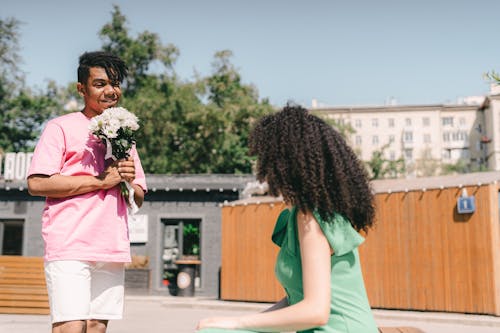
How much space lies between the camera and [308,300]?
166cm

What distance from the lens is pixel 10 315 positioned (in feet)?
32.7

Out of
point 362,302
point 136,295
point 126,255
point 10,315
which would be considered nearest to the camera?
point 362,302

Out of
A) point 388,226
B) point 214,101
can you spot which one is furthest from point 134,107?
point 388,226

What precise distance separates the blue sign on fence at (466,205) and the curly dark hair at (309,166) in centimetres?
948

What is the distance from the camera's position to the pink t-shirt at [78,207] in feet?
8.16

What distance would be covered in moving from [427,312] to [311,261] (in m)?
10.4

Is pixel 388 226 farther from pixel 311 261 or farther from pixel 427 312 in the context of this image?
pixel 311 261

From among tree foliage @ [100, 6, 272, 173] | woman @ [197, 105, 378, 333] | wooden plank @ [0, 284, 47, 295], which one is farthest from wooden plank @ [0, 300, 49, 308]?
tree foliage @ [100, 6, 272, 173]

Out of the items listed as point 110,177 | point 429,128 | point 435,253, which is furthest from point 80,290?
point 429,128

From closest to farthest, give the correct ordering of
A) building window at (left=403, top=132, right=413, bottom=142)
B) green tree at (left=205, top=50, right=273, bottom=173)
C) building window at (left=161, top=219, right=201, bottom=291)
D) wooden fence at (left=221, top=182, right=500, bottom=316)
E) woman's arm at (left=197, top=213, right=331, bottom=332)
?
woman's arm at (left=197, top=213, right=331, bottom=332) < wooden fence at (left=221, top=182, right=500, bottom=316) < building window at (left=161, top=219, right=201, bottom=291) < green tree at (left=205, top=50, right=273, bottom=173) < building window at (left=403, top=132, right=413, bottom=142)

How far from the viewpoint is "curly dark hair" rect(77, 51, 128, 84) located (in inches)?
110

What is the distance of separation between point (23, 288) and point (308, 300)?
957cm

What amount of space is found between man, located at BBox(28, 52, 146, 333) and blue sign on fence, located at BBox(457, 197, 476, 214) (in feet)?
29.6

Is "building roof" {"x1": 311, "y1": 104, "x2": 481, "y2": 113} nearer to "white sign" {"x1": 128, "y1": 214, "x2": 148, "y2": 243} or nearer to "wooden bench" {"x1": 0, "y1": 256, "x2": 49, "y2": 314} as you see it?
"white sign" {"x1": 128, "y1": 214, "x2": 148, "y2": 243}
